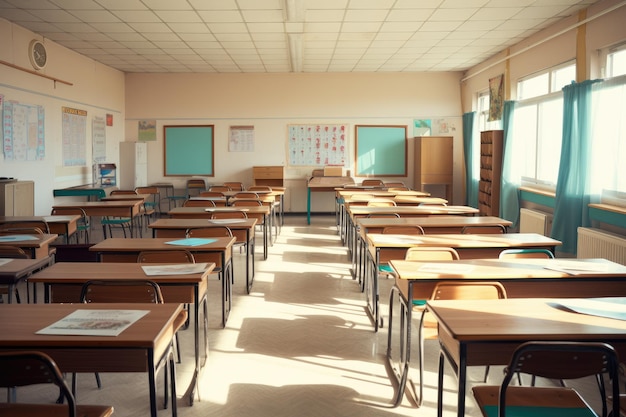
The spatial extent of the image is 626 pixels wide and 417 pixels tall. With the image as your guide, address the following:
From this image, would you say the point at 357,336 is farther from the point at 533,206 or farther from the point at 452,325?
the point at 533,206

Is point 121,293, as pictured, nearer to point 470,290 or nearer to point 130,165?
point 470,290

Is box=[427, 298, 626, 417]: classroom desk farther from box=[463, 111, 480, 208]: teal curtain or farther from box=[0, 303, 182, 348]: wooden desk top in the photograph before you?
box=[463, 111, 480, 208]: teal curtain

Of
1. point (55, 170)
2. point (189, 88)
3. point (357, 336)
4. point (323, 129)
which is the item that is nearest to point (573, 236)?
point (357, 336)

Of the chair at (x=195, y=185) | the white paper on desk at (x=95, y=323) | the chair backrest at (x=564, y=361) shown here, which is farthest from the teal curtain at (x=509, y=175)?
the white paper on desk at (x=95, y=323)

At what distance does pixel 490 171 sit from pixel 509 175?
0.74 metres

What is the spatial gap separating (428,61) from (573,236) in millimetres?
5129

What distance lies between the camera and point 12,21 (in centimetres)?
750

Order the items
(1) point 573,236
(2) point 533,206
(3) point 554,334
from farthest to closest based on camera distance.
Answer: (2) point 533,206 < (1) point 573,236 < (3) point 554,334

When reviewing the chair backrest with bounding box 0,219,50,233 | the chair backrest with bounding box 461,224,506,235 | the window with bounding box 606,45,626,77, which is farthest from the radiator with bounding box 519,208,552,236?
the chair backrest with bounding box 0,219,50,233

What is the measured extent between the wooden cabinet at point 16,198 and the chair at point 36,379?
5.54 m

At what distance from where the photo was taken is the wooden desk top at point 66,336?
1956 mm

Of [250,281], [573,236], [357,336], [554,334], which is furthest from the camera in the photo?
[573,236]

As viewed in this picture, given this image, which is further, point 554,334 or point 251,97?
point 251,97

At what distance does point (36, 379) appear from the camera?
1.82 m
